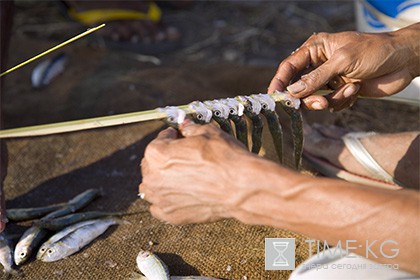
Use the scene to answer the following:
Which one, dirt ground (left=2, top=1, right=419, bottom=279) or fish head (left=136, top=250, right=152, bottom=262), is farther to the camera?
dirt ground (left=2, top=1, right=419, bottom=279)

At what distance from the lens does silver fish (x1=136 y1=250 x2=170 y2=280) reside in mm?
2732

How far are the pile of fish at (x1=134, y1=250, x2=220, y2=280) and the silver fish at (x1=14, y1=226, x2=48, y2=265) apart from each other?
641 millimetres

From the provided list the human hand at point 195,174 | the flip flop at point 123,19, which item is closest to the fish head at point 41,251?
the human hand at point 195,174

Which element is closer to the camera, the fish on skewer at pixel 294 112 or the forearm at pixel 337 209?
the forearm at pixel 337 209

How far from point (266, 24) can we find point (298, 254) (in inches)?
174

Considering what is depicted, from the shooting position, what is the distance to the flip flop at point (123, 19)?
19.5ft

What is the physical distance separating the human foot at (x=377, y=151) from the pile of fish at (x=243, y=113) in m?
0.64

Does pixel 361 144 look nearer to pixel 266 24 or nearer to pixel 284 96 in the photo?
pixel 284 96

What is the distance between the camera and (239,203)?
2121mm

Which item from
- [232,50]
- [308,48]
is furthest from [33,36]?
[308,48]

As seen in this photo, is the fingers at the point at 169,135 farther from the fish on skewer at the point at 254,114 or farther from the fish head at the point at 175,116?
the fish on skewer at the point at 254,114

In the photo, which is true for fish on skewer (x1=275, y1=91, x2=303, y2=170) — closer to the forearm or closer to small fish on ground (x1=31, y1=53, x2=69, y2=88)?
the forearm

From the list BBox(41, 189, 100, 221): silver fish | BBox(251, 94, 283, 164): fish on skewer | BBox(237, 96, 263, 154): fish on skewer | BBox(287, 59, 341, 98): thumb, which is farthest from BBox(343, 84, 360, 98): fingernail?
BBox(41, 189, 100, 221): silver fish

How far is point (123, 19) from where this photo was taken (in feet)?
20.6
